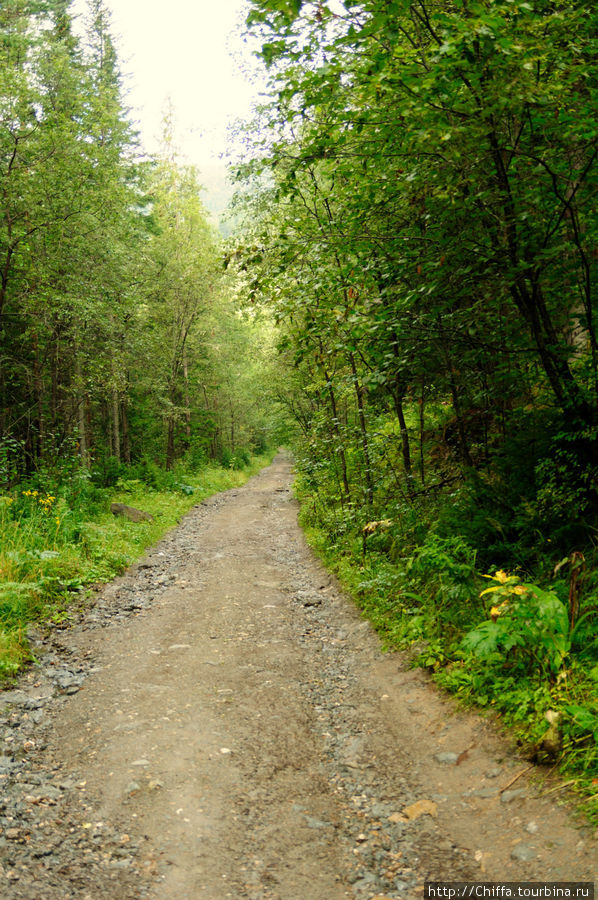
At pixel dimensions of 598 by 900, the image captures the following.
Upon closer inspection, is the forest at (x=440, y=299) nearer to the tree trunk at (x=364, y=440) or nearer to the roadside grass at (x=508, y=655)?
the roadside grass at (x=508, y=655)

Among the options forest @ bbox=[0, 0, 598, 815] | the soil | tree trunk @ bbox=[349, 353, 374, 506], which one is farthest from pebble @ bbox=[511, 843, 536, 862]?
tree trunk @ bbox=[349, 353, 374, 506]

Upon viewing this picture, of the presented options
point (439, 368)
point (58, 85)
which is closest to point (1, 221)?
point (58, 85)

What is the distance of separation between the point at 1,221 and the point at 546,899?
1475cm

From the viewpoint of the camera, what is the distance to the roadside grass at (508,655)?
3.52 meters

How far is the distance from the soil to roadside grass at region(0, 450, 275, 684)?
0.56 metres

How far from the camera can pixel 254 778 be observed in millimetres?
4039

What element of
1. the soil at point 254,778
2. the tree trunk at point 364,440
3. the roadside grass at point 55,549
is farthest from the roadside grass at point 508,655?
the roadside grass at point 55,549

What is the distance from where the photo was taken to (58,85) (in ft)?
45.0

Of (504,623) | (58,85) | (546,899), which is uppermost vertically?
(58,85)

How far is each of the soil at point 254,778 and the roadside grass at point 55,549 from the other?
560mm

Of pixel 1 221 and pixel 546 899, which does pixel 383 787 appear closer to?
pixel 546 899

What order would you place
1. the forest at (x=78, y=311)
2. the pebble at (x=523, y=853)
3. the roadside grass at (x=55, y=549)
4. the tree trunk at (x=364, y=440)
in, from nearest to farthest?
the pebble at (x=523, y=853), the roadside grass at (x=55, y=549), the tree trunk at (x=364, y=440), the forest at (x=78, y=311)

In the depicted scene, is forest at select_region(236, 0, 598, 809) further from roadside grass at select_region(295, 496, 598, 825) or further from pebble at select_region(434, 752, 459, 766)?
pebble at select_region(434, 752, 459, 766)

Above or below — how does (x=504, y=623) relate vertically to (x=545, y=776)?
above
